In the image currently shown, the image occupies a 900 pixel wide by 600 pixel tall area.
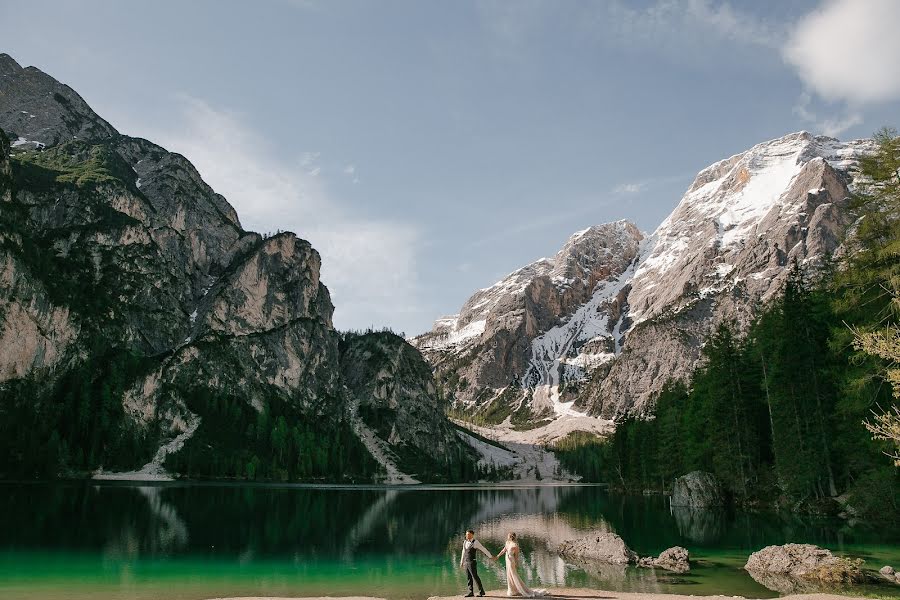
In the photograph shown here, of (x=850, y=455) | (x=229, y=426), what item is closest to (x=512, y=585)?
(x=850, y=455)

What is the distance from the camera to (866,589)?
70.8ft

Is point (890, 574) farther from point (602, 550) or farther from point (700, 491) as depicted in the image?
point (700, 491)

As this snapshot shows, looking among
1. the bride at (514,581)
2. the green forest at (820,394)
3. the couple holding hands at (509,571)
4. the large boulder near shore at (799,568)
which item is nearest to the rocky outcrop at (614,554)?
the large boulder near shore at (799,568)

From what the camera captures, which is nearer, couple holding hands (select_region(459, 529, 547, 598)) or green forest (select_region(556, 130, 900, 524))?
couple holding hands (select_region(459, 529, 547, 598))

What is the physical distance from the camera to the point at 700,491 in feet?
197

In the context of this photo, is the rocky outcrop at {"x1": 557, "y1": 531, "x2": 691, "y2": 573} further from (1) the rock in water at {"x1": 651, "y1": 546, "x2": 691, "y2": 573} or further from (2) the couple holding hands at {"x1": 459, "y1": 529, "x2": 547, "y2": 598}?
(2) the couple holding hands at {"x1": 459, "y1": 529, "x2": 547, "y2": 598}

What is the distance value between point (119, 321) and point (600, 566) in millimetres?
191409

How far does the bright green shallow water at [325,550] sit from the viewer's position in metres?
24.1

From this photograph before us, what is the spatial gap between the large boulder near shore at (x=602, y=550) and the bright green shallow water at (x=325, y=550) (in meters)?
1.35

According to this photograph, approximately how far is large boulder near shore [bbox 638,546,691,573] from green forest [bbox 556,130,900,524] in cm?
1049

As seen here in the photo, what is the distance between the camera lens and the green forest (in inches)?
1013

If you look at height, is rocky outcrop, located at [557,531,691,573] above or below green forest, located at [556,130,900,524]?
below

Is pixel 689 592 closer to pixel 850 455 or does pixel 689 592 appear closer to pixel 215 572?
pixel 215 572

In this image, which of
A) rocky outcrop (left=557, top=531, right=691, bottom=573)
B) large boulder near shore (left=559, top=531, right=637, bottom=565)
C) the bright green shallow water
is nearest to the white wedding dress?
the bright green shallow water
